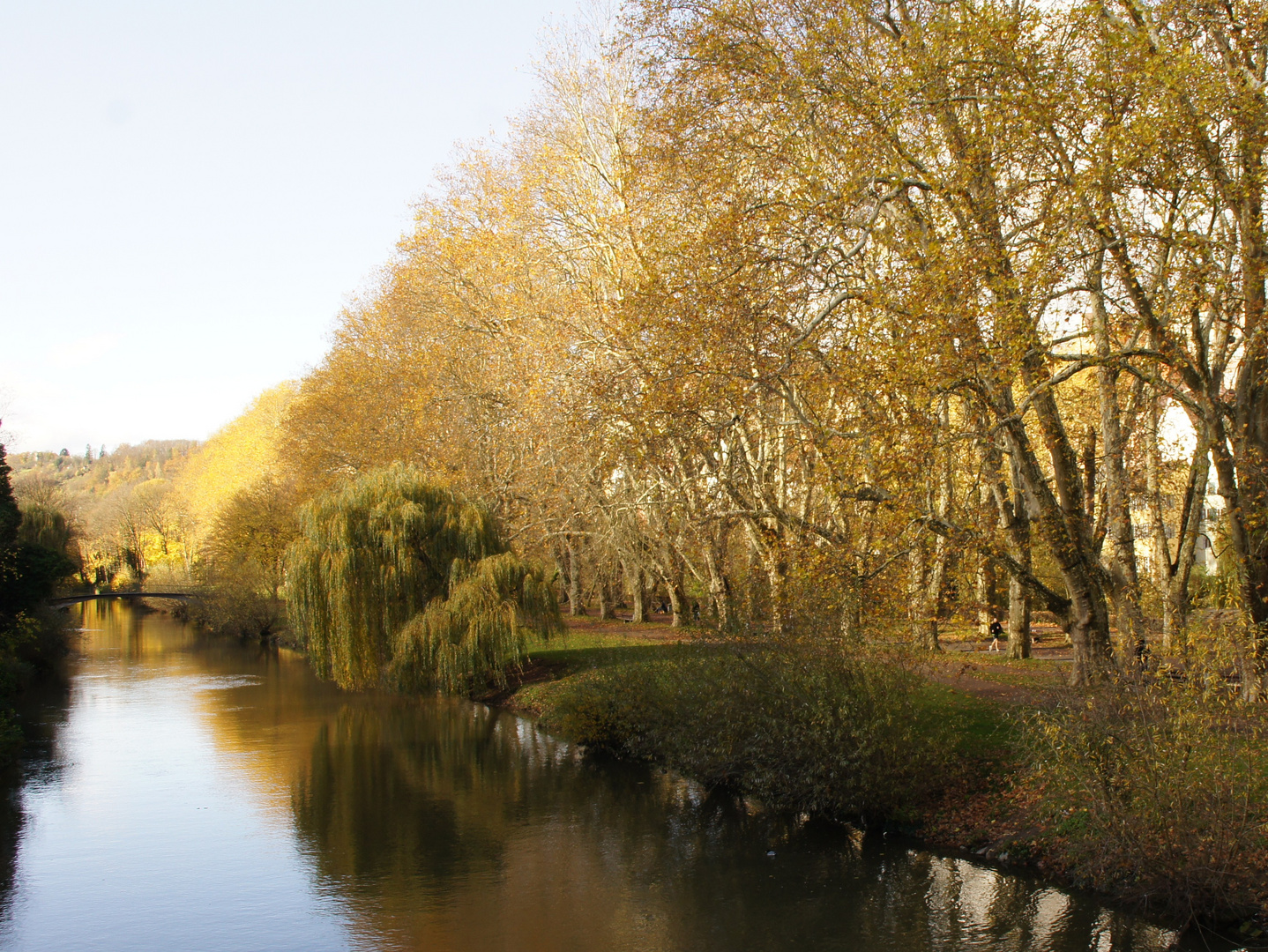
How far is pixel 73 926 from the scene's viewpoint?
10.9 m

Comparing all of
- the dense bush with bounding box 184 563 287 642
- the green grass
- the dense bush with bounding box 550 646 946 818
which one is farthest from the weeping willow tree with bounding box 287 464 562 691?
the dense bush with bounding box 184 563 287 642

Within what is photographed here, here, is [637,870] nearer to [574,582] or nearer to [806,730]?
[806,730]

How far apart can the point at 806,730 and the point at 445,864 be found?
4.92 metres

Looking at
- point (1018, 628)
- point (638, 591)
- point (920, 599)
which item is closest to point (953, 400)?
point (1018, 628)

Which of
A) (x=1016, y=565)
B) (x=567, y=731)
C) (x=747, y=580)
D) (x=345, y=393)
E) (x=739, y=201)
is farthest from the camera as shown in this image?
(x=345, y=393)

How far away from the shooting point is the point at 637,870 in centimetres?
1227

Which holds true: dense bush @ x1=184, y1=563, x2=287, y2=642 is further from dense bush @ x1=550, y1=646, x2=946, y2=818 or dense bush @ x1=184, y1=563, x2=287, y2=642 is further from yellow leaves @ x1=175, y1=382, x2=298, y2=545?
dense bush @ x1=550, y1=646, x2=946, y2=818

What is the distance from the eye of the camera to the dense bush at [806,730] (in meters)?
12.6

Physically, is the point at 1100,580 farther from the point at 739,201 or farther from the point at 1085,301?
the point at 739,201

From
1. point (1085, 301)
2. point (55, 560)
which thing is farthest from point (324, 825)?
point (55, 560)

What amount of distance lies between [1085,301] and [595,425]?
9.96 meters

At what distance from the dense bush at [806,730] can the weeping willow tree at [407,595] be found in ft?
27.7

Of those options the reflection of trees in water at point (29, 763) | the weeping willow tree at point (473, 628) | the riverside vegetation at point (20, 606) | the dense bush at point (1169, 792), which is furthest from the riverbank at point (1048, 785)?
the riverside vegetation at point (20, 606)

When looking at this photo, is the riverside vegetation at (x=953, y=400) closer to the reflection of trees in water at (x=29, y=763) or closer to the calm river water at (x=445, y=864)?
the calm river water at (x=445, y=864)
